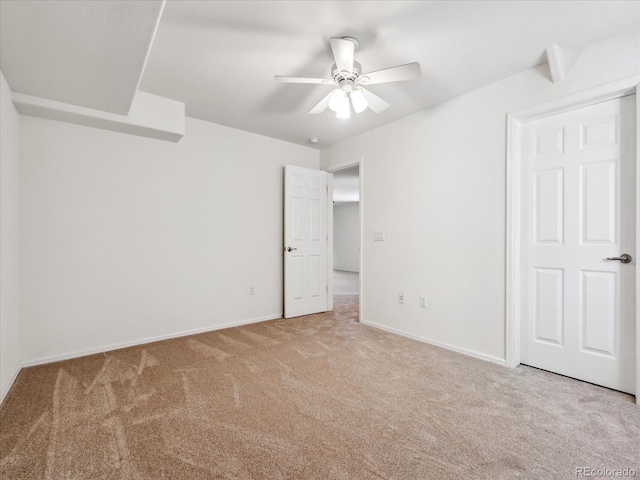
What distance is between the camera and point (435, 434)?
5.58ft

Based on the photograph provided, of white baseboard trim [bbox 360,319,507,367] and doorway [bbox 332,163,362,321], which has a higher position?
doorway [bbox 332,163,362,321]

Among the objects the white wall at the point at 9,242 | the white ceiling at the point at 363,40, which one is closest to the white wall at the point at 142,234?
the white wall at the point at 9,242

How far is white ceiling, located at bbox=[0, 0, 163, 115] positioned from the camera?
1558 mm

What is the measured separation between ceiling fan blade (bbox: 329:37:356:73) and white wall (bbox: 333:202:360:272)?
830cm

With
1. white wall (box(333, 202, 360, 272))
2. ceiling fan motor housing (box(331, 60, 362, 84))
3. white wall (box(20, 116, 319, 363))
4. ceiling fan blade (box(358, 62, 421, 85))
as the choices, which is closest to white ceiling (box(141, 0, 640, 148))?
ceiling fan motor housing (box(331, 60, 362, 84))

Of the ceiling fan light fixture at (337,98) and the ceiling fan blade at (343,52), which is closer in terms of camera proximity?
the ceiling fan blade at (343,52)

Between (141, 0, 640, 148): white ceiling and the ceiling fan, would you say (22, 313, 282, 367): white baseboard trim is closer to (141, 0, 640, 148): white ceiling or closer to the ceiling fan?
(141, 0, 640, 148): white ceiling

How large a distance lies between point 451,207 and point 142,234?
3.29 m

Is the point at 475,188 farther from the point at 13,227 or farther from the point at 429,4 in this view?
the point at 13,227

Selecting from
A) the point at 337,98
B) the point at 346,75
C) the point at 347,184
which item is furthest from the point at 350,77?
the point at 347,184

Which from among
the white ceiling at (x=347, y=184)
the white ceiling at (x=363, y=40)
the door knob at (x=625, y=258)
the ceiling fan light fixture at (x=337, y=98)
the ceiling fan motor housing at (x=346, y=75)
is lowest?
the door knob at (x=625, y=258)

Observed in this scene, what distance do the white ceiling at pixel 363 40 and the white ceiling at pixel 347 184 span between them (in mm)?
2553

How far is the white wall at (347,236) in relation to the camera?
1041 cm

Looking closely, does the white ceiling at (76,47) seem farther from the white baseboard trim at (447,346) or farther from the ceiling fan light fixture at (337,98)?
the white baseboard trim at (447,346)
